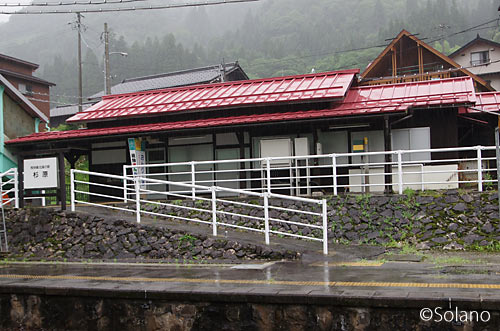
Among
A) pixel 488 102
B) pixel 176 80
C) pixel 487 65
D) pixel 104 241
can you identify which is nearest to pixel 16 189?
pixel 104 241

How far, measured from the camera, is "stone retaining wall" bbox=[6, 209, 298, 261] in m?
11.6

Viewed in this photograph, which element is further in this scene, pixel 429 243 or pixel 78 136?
pixel 78 136

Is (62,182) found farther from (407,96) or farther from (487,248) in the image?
(407,96)

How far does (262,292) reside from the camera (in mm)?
6984

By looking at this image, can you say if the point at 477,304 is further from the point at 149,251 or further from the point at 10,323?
the point at 149,251

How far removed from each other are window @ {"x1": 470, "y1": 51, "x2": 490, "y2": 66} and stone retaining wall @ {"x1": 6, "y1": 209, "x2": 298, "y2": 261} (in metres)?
34.5

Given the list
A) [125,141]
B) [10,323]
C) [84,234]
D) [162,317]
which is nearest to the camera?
[162,317]

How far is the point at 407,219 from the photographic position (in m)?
12.4

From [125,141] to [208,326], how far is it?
13368 mm

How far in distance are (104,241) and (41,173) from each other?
3.46m

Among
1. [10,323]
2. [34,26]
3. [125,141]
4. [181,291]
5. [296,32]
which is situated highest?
[34,26]

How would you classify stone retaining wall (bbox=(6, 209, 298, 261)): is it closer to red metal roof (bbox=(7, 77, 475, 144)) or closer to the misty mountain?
red metal roof (bbox=(7, 77, 475, 144))

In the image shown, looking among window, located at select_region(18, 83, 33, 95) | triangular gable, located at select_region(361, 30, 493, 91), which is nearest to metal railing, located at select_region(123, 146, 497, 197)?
triangular gable, located at select_region(361, 30, 493, 91)

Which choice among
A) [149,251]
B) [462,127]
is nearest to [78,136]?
[149,251]
